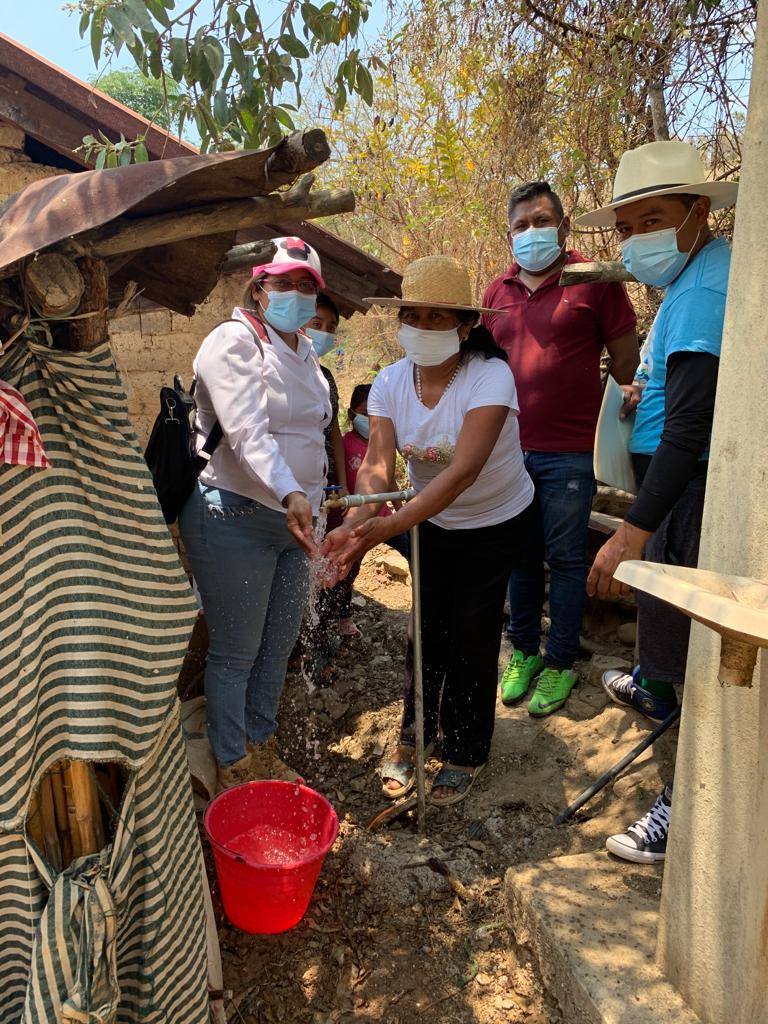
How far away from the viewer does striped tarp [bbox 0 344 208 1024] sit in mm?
1587

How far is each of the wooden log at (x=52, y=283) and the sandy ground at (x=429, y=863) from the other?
2164 millimetres

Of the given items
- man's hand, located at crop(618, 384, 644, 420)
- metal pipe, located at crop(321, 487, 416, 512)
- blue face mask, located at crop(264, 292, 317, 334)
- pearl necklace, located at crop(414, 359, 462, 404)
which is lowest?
metal pipe, located at crop(321, 487, 416, 512)

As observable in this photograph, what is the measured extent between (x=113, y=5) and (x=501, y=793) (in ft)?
10.5

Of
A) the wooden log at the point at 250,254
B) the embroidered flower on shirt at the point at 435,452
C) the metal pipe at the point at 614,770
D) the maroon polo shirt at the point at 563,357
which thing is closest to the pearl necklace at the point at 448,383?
the embroidered flower on shirt at the point at 435,452

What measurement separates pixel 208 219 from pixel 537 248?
2273mm

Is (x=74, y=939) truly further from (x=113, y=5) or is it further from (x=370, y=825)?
(x=113, y=5)

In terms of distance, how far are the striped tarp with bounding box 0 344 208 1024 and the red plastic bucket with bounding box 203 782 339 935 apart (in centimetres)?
61

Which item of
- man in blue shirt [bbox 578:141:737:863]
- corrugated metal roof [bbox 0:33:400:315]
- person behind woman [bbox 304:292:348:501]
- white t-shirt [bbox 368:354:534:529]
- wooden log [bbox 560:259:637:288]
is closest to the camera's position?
corrugated metal roof [bbox 0:33:400:315]

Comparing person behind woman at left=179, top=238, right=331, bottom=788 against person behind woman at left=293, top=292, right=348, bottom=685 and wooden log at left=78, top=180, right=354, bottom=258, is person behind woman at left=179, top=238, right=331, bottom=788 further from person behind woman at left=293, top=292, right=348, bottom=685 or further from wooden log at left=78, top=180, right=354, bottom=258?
wooden log at left=78, top=180, right=354, bottom=258

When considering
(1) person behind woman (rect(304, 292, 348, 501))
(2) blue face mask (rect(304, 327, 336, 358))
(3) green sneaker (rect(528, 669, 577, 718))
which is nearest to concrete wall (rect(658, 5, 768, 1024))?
(3) green sneaker (rect(528, 669, 577, 718))

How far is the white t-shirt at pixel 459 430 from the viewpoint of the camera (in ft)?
9.50

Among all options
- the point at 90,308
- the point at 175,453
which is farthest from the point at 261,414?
the point at 90,308

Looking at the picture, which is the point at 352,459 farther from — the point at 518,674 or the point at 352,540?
the point at 352,540

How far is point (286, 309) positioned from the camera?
2.95 metres
